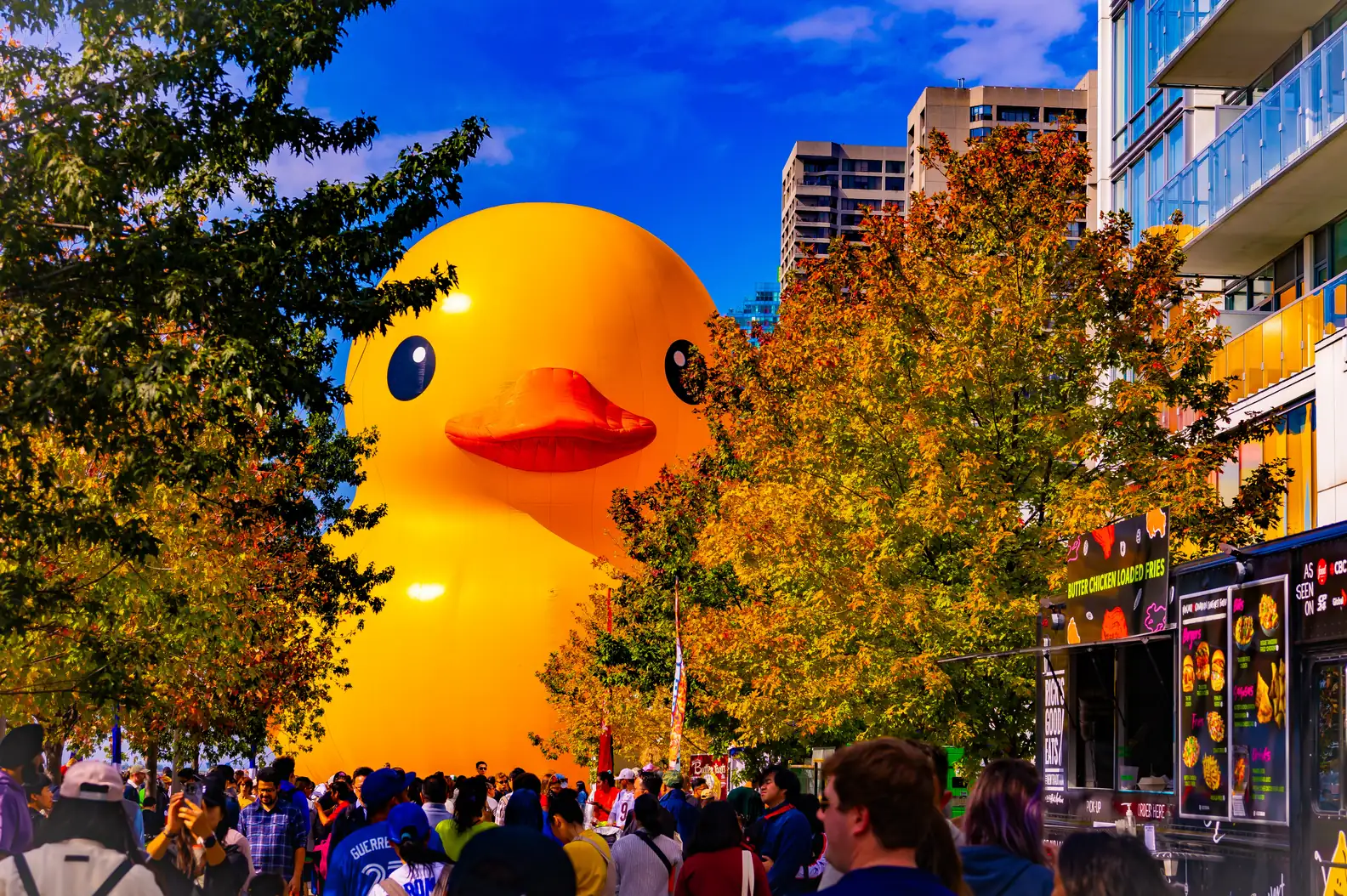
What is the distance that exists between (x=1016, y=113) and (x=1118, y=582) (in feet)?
338

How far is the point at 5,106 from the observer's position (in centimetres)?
1478

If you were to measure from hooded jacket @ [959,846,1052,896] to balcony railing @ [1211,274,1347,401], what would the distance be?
16.6 meters

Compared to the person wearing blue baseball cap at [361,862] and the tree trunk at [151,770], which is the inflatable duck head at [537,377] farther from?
the person wearing blue baseball cap at [361,862]

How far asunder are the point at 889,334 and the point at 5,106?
9834mm

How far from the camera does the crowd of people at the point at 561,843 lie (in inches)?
153

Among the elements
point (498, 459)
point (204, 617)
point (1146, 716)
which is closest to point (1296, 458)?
point (1146, 716)

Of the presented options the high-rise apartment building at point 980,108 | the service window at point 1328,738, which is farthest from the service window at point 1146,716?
the high-rise apartment building at point 980,108

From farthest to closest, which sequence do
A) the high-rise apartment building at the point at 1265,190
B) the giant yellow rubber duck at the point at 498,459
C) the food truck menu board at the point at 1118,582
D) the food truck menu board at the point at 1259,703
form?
1. the giant yellow rubber duck at the point at 498,459
2. the high-rise apartment building at the point at 1265,190
3. the food truck menu board at the point at 1118,582
4. the food truck menu board at the point at 1259,703

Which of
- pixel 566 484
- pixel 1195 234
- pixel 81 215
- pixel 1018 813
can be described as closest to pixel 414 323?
pixel 566 484

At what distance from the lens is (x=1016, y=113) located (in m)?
112

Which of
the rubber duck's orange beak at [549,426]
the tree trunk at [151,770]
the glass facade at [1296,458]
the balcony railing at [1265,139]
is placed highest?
the balcony railing at [1265,139]

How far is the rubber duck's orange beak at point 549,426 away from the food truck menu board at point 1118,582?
16.4 meters

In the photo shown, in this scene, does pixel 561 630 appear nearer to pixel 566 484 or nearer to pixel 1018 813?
pixel 566 484

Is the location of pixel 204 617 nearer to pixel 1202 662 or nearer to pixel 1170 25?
pixel 1202 662
